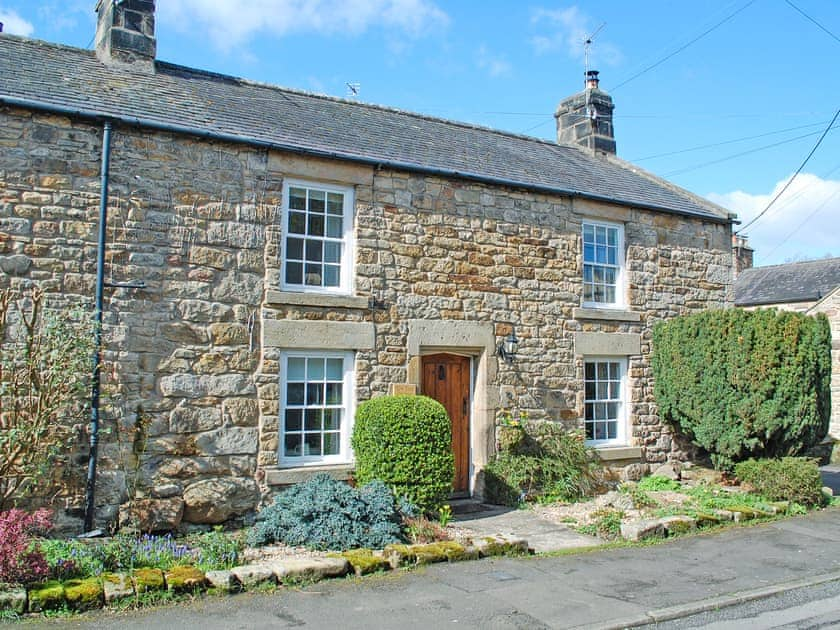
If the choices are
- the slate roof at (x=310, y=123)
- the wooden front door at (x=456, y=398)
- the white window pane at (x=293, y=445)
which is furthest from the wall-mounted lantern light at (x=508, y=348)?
the white window pane at (x=293, y=445)

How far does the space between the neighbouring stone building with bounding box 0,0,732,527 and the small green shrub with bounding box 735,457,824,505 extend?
1941 mm

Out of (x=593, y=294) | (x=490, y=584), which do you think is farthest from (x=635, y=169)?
(x=490, y=584)

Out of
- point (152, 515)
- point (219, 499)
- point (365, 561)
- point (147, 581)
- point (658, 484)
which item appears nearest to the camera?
point (147, 581)

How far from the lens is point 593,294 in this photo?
12.7 metres

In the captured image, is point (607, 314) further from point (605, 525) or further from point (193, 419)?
point (193, 419)

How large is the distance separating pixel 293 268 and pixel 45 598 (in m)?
5.25

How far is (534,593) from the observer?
270 inches

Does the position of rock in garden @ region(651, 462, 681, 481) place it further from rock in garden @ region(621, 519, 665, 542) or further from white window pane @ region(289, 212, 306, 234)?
white window pane @ region(289, 212, 306, 234)

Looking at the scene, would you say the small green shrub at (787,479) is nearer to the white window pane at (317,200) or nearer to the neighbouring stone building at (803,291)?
the white window pane at (317,200)

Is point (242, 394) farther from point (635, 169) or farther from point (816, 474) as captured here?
point (635, 169)

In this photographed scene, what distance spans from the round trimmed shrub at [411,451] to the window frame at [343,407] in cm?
75

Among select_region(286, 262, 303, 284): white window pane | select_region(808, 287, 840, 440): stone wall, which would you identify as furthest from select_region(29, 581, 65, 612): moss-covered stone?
select_region(808, 287, 840, 440): stone wall

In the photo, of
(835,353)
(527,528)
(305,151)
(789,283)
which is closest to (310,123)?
(305,151)

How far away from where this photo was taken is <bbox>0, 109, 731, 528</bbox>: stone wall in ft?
28.2
